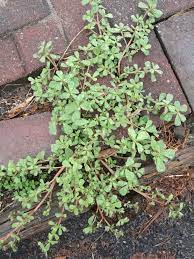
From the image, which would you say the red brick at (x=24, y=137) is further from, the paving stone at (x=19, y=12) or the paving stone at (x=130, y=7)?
the paving stone at (x=130, y=7)

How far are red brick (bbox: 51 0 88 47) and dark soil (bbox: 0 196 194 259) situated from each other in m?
0.90

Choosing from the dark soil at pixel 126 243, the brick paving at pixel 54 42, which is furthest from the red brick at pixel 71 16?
the dark soil at pixel 126 243

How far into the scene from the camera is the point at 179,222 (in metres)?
2.30

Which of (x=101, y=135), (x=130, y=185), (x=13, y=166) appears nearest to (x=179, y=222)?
(x=130, y=185)

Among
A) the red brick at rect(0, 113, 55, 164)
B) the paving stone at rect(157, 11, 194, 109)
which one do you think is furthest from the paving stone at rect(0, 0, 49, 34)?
the paving stone at rect(157, 11, 194, 109)

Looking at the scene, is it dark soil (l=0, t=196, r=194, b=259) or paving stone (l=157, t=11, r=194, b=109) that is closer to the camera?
paving stone (l=157, t=11, r=194, b=109)

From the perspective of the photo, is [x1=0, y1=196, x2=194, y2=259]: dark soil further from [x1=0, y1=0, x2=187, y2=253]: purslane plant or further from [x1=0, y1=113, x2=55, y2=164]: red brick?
[x1=0, y1=113, x2=55, y2=164]: red brick

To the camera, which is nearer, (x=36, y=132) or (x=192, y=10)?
(x=36, y=132)

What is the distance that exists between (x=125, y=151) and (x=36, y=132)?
0.36 m

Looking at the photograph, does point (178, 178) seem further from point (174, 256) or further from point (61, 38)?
point (61, 38)

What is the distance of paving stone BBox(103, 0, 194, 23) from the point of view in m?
1.88

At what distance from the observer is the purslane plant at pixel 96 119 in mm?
1727

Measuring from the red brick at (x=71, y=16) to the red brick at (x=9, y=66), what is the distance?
232mm

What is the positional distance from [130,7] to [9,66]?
550 mm
